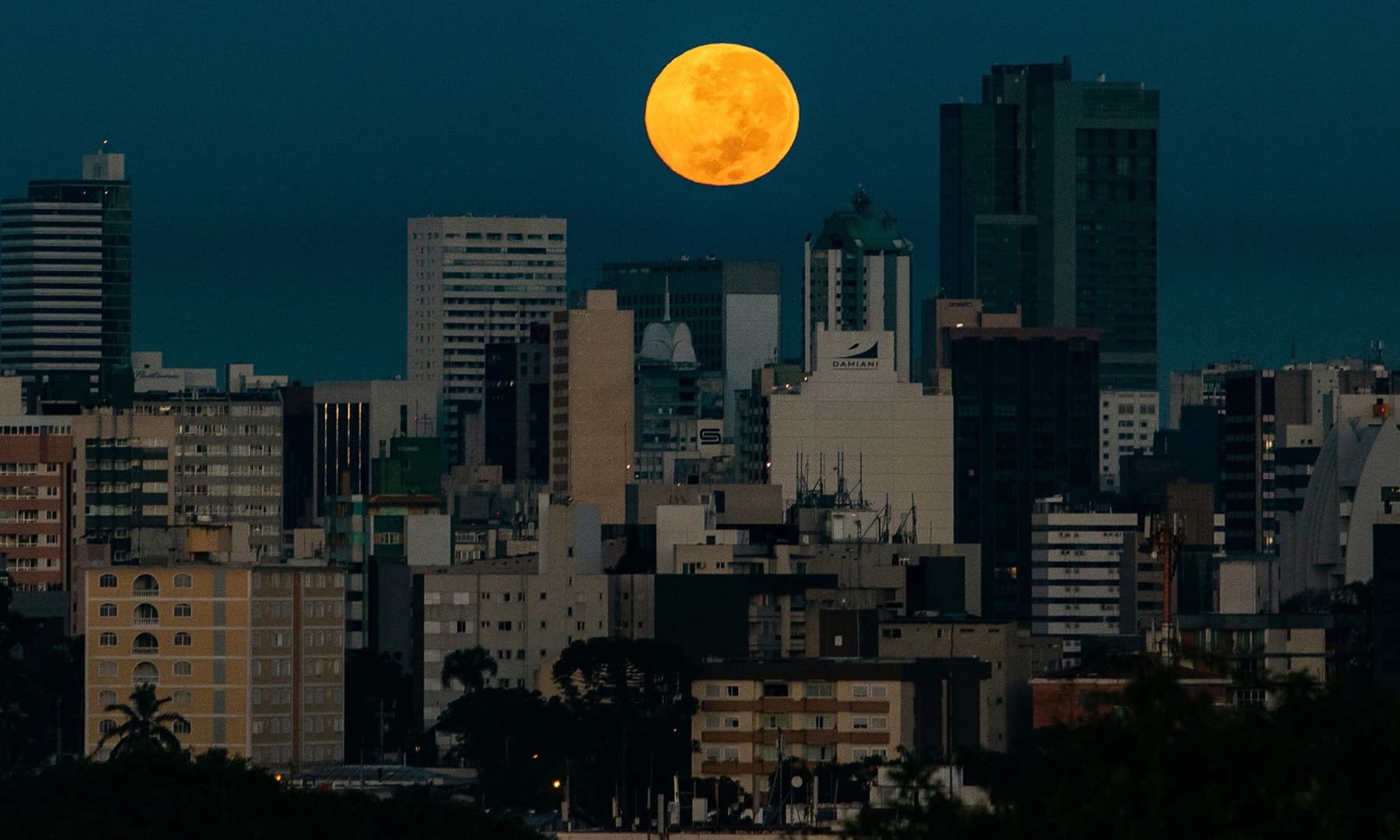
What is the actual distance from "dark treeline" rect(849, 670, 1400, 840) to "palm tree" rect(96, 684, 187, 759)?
71.8 meters

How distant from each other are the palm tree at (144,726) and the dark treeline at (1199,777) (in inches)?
2826

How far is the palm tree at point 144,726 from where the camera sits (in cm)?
11135

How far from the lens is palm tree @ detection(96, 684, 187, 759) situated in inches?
4384

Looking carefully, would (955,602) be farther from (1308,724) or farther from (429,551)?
(1308,724)

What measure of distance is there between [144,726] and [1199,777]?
85476mm

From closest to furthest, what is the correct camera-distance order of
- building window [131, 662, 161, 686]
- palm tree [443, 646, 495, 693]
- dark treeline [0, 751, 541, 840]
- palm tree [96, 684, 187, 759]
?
dark treeline [0, 751, 541, 840] < palm tree [96, 684, 187, 759] < building window [131, 662, 161, 686] < palm tree [443, 646, 495, 693]

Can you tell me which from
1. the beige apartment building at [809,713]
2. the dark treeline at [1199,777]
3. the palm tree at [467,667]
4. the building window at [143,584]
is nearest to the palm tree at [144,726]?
the building window at [143,584]

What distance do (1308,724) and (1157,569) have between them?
161 meters

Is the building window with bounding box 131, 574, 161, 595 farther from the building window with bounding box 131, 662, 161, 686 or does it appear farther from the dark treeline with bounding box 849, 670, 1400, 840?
the dark treeline with bounding box 849, 670, 1400, 840

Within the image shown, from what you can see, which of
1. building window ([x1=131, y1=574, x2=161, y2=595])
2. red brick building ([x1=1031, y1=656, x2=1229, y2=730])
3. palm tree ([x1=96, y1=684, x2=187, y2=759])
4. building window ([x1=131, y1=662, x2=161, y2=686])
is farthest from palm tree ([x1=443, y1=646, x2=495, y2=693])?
palm tree ([x1=96, y1=684, x2=187, y2=759])

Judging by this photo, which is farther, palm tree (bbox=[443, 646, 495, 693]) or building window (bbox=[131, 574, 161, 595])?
palm tree (bbox=[443, 646, 495, 693])

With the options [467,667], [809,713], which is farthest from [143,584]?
[809,713]

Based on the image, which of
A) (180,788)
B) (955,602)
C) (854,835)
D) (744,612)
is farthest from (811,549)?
(854,835)

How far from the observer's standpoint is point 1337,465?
607 ft
